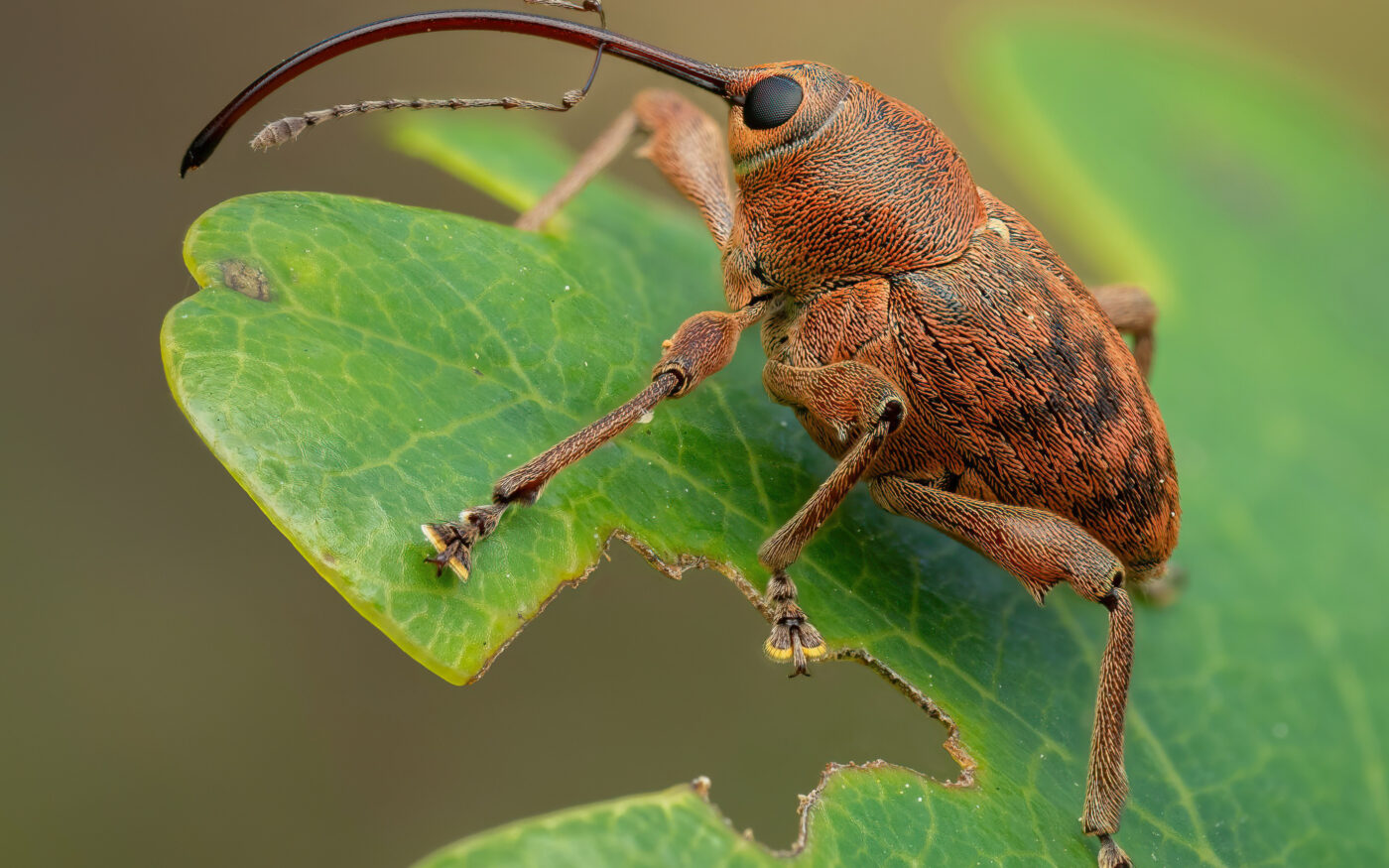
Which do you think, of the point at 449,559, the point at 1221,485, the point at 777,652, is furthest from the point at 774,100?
the point at 1221,485

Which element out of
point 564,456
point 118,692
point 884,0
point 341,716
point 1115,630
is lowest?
point 118,692

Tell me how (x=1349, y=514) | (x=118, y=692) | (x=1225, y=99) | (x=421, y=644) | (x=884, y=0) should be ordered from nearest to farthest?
(x=421, y=644) < (x=1349, y=514) < (x=118, y=692) < (x=1225, y=99) < (x=884, y=0)

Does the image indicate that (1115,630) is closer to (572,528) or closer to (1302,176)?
(572,528)

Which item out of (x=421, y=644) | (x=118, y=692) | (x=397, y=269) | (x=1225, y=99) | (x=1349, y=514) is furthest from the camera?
(x=1225, y=99)

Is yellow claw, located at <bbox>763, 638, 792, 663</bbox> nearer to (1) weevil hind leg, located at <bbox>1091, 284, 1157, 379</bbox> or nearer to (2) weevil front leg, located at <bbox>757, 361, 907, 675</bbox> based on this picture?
(2) weevil front leg, located at <bbox>757, 361, 907, 675</bbox>

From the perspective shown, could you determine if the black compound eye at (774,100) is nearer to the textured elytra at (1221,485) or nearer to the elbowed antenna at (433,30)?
the elbowed antenna at (433,30)

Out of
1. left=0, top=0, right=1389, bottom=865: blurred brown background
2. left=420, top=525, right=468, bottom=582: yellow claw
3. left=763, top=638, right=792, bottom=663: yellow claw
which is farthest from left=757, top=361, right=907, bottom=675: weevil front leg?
left=420, top=525, right=468, bottom=582: yellow claw

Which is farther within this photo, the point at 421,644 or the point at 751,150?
the point at 751,150

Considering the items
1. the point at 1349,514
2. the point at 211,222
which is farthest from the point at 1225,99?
the point at 211,222
